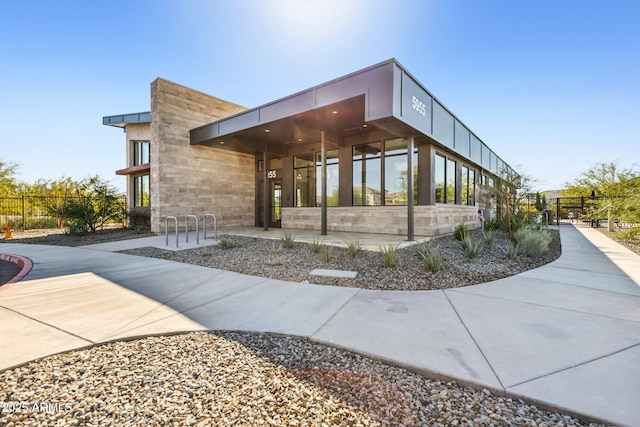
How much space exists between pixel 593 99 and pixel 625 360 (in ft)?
63.0

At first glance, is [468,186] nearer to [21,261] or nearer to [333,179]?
[333,179]

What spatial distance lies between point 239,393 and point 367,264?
165 inches

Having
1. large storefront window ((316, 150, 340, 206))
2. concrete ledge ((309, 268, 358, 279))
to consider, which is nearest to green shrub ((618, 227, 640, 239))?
large storefront window ((316, 150, 340, 206))

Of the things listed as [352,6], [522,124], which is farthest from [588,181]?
[352,6]

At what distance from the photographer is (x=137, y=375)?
2041 millimetres

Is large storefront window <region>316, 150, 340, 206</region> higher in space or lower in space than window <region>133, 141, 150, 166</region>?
lower

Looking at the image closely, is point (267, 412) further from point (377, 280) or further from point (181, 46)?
point (181, 46)

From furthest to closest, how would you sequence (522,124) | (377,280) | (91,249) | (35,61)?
(522,124)
(35,61)
(91,249)
(377,280)

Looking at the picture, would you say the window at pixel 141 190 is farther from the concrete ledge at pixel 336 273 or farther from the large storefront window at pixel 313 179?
the concrete ledge at pixel 336 273

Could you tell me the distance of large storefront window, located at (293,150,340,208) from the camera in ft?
41.3

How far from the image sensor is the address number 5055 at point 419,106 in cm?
791

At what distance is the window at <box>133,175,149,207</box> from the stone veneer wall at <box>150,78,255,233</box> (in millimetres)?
5443

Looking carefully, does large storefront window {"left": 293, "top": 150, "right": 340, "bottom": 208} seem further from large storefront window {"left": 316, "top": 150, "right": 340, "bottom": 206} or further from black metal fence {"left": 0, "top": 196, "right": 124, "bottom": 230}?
black metal fence {"left": 0, "top": 196, "right": 124, "bottom": 230}

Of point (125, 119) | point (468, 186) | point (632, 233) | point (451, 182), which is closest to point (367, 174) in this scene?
point (451, 182)
